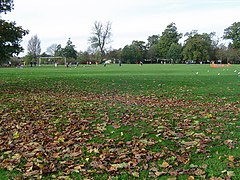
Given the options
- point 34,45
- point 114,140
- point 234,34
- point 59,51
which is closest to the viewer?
point 114,140

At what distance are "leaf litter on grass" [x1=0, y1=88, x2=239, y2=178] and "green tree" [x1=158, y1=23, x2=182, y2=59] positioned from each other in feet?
362

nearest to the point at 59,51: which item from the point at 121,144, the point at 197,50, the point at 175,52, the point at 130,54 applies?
the point at 130,54

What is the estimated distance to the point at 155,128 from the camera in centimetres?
723

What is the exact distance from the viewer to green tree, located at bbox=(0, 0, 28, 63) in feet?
56.0

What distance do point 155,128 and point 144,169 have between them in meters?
2.56

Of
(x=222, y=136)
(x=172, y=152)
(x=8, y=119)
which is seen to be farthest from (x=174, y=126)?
(x=8, y=119)

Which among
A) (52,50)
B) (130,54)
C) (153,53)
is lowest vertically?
(130,54)

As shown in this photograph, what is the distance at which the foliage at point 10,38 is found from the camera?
17.0m

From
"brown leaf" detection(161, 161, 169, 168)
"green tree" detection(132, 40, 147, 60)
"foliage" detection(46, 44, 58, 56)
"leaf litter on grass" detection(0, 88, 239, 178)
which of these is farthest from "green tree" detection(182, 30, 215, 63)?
"brown leaf" detection(161, 161, 169, 168)

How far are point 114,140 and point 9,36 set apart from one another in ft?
43.9

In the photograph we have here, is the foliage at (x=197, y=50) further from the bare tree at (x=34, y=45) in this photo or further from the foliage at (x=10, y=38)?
the foliage at (x=10, y=38)

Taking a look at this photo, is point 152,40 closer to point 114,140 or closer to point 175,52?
point 175,52

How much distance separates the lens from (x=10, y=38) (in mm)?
17562

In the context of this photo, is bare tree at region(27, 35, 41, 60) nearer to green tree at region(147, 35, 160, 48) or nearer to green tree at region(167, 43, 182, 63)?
green tree at region(147, 35, 160, 48)
